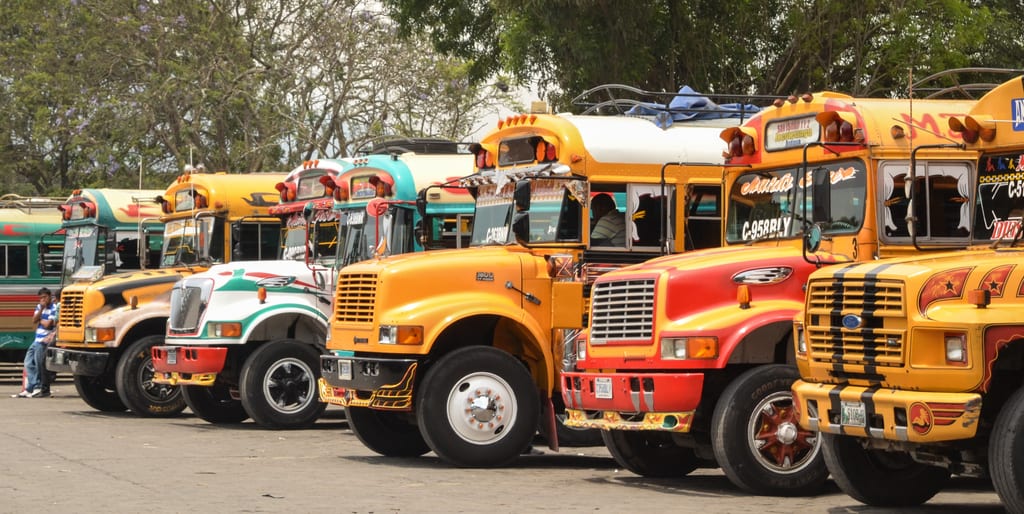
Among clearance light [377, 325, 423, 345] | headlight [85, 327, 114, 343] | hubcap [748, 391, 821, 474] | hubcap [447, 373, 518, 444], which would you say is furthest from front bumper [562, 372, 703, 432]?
headlight [85, 327, 114, 343]

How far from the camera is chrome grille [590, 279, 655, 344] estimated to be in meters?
11.9

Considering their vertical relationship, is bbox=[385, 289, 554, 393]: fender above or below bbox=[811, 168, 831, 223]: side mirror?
below

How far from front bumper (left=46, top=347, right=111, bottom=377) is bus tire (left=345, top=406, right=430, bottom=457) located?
263 inches

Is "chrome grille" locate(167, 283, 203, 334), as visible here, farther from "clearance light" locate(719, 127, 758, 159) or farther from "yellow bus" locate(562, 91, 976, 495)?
"clearance light" locate(719, 127, 758, 159)

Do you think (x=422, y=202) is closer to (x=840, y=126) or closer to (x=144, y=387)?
(x=840, y=126)

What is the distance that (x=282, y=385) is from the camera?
60.3 ft

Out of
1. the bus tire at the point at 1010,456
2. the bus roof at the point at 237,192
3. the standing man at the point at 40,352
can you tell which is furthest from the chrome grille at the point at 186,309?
the bus tire at the point at 1010,456

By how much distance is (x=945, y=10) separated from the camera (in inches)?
949

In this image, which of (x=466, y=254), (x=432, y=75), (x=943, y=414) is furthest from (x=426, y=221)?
(x=432, y=75)

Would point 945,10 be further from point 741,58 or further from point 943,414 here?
point 943,414

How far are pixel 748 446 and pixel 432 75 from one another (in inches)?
1015

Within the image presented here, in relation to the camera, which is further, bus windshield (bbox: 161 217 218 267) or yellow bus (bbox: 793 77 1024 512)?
bus windshield (bbox: 161 217 218 267)

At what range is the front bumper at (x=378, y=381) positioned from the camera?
13.8 metres

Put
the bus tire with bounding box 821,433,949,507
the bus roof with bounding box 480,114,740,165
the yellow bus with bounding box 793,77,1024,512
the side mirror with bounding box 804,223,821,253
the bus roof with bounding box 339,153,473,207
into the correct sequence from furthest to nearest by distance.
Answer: the bus roof with bounding box 339,153,473,207 → the bus roof with bounding box 480,114,740,165 → the side mirror with bounding box 804,223,821,253 → the bus tire with bounding box 821,433,949,507 → the yellow bus with bounding box 793,77,1024,512
